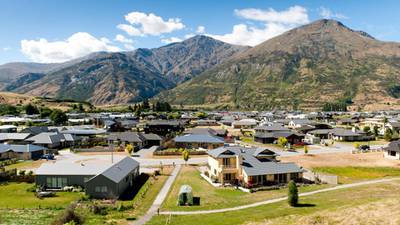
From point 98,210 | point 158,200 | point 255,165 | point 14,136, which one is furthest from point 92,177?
point 14,136

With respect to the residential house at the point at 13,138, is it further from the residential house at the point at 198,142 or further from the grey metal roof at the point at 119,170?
the grey metal roof at the point at 119,170

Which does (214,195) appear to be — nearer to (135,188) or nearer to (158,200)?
(158,200)

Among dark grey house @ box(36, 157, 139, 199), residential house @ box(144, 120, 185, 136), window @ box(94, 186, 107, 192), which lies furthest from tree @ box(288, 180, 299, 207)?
residential house @ box(144, 120, 185, 136)

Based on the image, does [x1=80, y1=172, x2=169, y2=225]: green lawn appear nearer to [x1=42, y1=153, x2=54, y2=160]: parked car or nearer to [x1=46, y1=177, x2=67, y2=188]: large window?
[x1=46, y1=177, x2=67, y2=188]: large window

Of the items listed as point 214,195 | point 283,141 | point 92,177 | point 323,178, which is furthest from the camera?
point 283,141

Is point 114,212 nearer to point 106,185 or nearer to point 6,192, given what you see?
point 106,185
